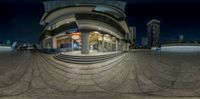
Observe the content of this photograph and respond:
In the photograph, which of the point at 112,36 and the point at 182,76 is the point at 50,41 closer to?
the point at 112,36

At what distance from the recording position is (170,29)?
2.41 m

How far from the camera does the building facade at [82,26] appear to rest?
2.22 meters

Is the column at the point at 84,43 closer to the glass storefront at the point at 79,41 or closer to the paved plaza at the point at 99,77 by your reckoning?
the glass storefront at the point at 79,41

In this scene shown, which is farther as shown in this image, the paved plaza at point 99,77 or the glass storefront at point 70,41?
the paved plaza at point 99,77

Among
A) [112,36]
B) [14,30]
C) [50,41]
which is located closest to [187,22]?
[112,36]

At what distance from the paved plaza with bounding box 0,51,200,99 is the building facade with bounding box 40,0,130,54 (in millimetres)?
246

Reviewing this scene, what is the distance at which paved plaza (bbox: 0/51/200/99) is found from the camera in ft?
8.15

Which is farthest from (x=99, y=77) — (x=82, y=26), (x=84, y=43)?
(x=82, y=26)

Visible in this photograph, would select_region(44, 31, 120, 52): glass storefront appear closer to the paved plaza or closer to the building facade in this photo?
the building facade

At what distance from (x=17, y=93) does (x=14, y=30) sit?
71 centimetres

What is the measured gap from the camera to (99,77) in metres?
2.52

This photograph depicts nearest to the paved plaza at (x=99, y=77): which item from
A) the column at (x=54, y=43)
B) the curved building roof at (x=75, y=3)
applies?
the column at (x=54, y=43)

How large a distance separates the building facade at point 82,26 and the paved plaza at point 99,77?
0.25m

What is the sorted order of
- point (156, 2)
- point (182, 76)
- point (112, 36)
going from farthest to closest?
1. point (182, 76)
2. point (156, 2)
3. point (112, 36)
